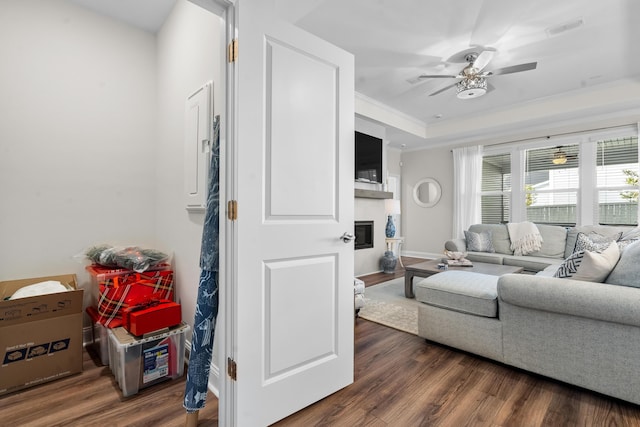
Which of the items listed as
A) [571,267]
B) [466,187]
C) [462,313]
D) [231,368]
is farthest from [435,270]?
[466,187]

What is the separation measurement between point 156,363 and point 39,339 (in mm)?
732

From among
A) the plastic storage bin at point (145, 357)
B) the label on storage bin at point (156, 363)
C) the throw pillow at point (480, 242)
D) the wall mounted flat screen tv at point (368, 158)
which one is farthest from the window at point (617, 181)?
the label on storage bin at point (156, 363)

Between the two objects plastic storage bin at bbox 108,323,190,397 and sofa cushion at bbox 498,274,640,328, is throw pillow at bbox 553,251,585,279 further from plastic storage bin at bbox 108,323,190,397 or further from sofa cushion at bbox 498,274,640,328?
plastic storage bin at bbox 108,323,190,397

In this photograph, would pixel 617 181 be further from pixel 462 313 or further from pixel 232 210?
pixel 232 210

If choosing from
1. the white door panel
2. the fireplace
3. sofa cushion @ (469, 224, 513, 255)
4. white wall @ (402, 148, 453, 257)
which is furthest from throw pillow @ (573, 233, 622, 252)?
the white door panel

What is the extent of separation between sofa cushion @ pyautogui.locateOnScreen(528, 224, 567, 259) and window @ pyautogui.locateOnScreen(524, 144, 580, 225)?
0.97m

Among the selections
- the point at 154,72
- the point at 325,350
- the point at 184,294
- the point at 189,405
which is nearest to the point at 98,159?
the point at 154,72

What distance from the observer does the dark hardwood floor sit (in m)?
1.54

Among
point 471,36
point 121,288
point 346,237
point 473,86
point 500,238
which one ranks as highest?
point 471,36

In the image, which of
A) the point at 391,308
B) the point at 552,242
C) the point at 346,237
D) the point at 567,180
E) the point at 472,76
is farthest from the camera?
the point at 567,180

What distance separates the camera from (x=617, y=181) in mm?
4629

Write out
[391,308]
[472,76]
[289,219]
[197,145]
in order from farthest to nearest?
[472,76]
[391,308]
[197,145]
[289,219]

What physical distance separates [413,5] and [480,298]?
2.46m

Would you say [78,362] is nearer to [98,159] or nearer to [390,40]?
[98,159]
